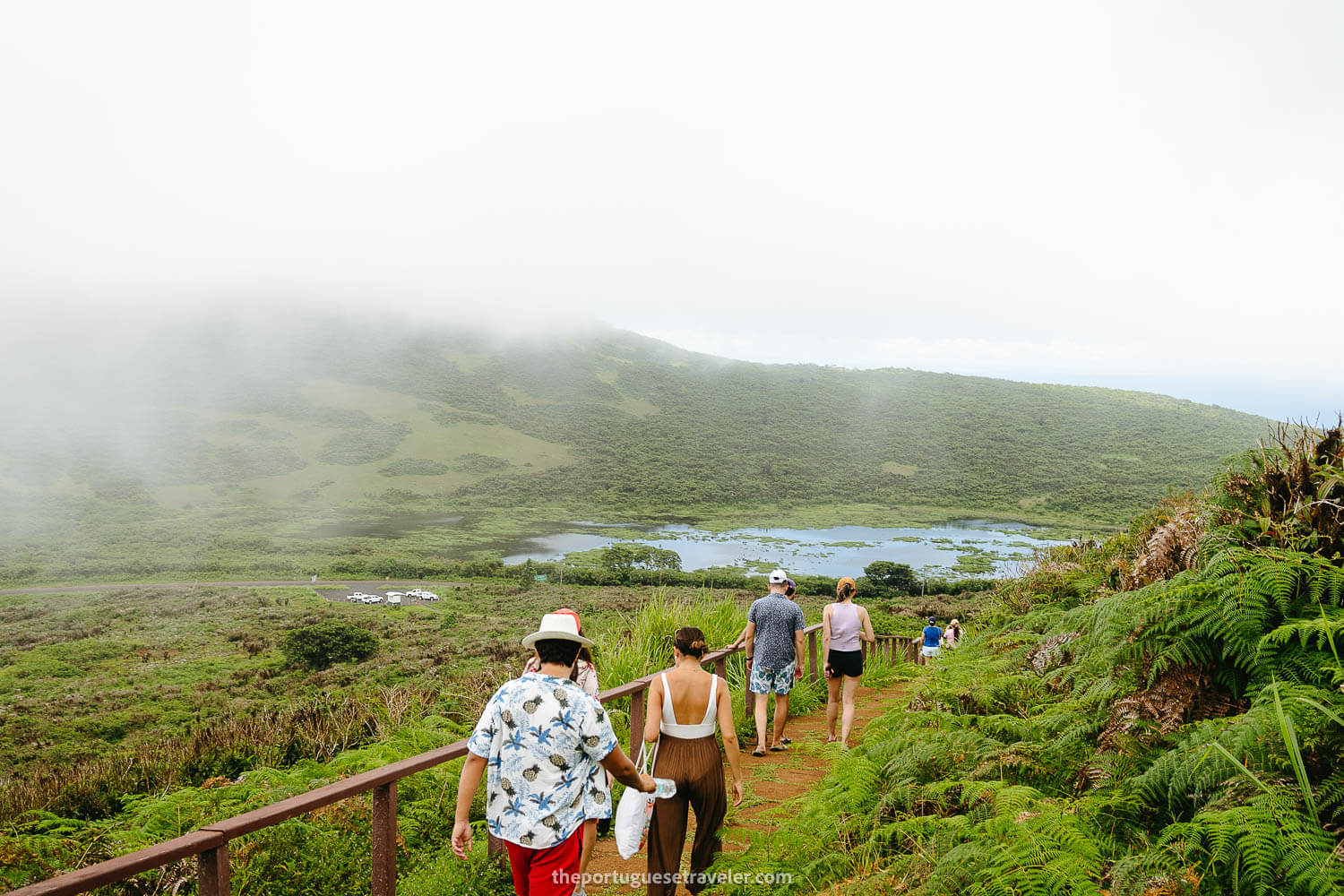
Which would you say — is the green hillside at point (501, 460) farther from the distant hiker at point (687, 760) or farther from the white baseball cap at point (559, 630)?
the white baseball cap at point (559, 630)

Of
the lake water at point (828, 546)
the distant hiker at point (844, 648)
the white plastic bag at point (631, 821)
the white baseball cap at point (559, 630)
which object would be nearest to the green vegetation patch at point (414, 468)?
the lake water at point (828, 546)

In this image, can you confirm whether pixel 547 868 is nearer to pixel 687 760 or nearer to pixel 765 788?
pixel 687 760

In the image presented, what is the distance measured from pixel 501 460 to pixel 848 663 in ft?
562

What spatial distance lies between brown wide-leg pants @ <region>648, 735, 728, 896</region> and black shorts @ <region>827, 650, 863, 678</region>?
3566 mm

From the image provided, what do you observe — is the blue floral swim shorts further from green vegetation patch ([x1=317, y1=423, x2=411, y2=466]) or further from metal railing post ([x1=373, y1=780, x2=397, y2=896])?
green vegetation patch ([x1=317, y1=423, x2=411, y2=466])

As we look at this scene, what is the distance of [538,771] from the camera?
2.81 m

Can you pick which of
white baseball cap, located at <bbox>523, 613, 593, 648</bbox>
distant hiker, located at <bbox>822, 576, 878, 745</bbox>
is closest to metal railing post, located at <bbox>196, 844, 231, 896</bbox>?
white baseball cap, located at <bbox>523, 613, 593, 648</bbox>

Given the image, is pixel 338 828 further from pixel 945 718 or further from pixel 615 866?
pixel 945 718

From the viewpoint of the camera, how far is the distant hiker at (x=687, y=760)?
3.84 m

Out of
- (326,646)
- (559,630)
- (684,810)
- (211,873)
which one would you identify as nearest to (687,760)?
(684,810)

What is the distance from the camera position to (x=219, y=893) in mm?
2521

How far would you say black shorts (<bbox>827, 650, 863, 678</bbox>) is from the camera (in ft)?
24.1

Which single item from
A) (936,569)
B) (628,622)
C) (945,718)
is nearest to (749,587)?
(936,569)

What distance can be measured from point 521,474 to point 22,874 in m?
165
